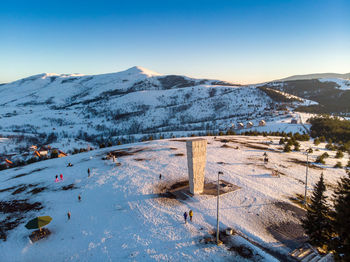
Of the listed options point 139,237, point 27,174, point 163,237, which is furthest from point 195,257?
point 27,174

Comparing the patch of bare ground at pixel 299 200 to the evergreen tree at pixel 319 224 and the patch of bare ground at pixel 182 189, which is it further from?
the evergreen tree at pixel 319 224

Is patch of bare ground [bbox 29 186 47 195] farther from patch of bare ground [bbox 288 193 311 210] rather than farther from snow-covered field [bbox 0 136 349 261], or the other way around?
patch of bare ground [bbox 288 193 311 210]

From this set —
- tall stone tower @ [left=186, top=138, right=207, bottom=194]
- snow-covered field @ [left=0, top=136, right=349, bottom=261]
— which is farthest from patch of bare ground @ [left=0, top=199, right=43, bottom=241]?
tall stone tower @ [left=186, top=138, right=207, bottom=194]

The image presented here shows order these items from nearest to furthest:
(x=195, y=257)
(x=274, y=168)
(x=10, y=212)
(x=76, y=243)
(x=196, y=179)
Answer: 1. (x=195, y=257)
2. (x=76, y=243)
3. (x=10, y=212)
4. (x=196, y=179)
5. (x=274, y=168)

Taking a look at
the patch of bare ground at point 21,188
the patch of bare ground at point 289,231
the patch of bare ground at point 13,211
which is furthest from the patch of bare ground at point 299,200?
the patch of bare ground at point 21,188

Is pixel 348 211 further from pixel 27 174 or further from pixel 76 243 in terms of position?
pixel 27 174

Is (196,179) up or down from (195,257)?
up
